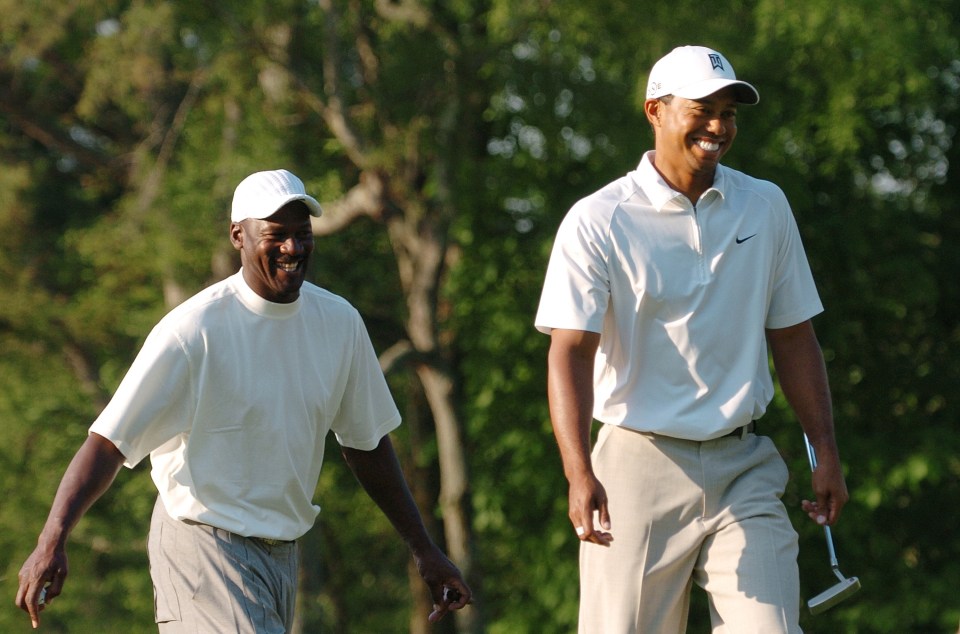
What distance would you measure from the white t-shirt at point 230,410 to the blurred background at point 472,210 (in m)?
11.1

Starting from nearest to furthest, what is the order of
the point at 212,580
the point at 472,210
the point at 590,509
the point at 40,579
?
the point at 40,579 < the point at 590,509 < the point at 212,580 < the point at 472,210

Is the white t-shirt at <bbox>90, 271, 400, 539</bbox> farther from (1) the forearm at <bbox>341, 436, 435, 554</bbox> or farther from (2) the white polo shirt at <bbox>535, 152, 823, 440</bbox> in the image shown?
(2) the white polo shirt at <bbox>535, 152, 823, 440</bbox>

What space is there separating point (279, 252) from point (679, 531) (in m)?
1.36

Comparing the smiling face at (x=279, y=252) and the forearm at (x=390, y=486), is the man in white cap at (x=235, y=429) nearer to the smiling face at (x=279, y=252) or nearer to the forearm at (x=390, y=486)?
the smiling face at (x=279, y=252)

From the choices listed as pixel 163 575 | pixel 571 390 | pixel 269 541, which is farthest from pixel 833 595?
pixel 163 575

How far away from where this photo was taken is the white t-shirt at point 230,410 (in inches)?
176

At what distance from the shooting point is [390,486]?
5.01 m

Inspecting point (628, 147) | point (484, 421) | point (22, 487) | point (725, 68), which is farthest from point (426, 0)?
point (725, 68)

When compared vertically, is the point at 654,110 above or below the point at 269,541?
above

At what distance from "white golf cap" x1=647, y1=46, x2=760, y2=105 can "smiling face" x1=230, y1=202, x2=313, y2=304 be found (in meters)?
1.08

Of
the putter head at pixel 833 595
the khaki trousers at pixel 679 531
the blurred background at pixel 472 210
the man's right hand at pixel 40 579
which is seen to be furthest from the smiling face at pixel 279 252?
the blurred background at pixel 472 210

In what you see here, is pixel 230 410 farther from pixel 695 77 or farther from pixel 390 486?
pixel 695 77

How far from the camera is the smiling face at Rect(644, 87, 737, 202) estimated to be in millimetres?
4625

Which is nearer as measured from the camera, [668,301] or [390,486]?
[668,301]
